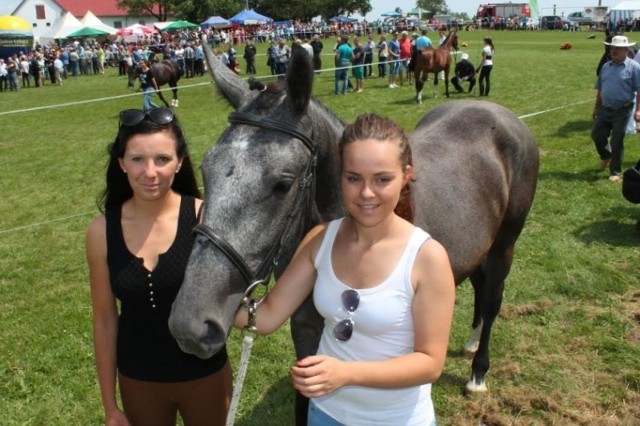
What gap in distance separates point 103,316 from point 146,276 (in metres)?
0.29

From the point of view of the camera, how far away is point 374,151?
167 cm

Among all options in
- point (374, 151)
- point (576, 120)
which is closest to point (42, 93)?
point (576, 120)

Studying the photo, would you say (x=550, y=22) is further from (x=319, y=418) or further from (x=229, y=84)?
(x=319, y=418)

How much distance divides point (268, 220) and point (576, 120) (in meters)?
12.7

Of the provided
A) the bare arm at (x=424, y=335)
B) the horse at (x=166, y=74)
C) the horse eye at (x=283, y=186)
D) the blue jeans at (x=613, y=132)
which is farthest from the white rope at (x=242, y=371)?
the horse at (x=166, y=74)

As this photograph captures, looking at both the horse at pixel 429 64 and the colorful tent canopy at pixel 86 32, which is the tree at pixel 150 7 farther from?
the horse at pixel 429 64

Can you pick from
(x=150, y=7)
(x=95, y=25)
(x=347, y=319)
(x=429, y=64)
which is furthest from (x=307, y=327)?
(x=150, y=7)

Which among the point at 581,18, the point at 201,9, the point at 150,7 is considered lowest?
the point at 581,18

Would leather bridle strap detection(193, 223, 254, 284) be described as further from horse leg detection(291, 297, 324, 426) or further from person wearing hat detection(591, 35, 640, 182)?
person wearing hat detection(591, 35, 640, 182)

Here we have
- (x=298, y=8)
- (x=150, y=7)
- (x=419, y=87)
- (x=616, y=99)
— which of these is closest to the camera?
(x=616, y=99)

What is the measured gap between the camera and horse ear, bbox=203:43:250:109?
2.19 m

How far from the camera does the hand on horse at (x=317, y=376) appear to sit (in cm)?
151

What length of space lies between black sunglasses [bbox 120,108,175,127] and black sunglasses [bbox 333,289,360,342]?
1.03 m

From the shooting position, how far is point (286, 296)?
1.91m
